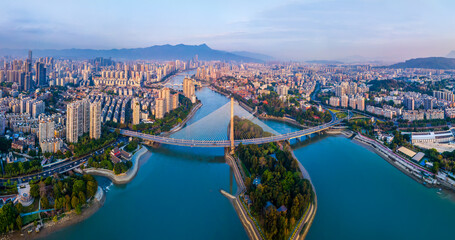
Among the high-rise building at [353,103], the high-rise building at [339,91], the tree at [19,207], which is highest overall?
the high-rise building at [339,91]

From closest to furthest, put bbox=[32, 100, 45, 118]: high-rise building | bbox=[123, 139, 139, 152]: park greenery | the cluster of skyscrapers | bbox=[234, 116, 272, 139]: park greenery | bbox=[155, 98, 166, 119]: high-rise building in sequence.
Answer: bbox=[123, 139, 139, 152]: park greenery
the cluster of skyscrapers
bbox=[234, 116, 272, 139]: park greenery
bbox=[32, 100, 45, 118]: high-rise building
bbox=[155, 98, 166, 119]: high-rise building

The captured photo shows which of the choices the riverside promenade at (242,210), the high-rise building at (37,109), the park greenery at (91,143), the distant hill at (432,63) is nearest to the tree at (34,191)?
the park greenery at (91,143)

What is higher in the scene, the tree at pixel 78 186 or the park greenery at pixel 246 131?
the park greenery at pixel 246 131

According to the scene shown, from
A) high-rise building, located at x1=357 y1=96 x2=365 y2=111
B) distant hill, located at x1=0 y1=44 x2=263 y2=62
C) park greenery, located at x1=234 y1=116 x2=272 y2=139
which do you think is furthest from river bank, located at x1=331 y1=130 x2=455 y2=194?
distant hill, located at x1=0 y1=44 x2=263 y2=62

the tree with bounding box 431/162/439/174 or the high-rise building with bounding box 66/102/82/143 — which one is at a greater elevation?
the high-rise building with bounding box 66/102/82/143

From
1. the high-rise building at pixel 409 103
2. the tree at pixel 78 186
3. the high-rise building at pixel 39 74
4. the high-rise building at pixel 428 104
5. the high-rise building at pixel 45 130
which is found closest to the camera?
the tree at pixel 78 186

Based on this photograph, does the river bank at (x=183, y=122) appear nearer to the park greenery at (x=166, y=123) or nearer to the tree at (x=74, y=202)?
the park greenery at (x=166, y=123)

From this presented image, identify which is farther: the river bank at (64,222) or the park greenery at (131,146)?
the park greenery at (131,146)

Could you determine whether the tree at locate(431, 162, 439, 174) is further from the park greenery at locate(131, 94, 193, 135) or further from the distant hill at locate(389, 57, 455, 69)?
the distant hill at locate(389, 57, 455, 69)
